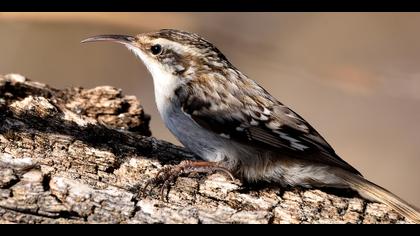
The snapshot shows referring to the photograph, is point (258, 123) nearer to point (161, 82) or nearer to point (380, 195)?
point (161, 82)

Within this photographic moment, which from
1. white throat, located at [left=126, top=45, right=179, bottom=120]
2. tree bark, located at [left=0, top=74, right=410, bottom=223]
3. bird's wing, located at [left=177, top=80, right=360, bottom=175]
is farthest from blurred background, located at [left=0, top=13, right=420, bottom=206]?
tree bark, located at [left=0, top=74, right=410, bottom=223]

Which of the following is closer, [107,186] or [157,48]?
[107,186]

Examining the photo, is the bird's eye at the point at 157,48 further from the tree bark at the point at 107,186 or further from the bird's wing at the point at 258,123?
the tree bark at the point at 107,186

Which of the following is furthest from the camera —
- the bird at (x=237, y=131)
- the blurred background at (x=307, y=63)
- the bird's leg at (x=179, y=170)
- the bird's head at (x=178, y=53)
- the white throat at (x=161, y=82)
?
the blurred background at (x=307, y=63)

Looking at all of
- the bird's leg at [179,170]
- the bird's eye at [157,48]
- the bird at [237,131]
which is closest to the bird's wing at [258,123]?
the bird at [237,131]

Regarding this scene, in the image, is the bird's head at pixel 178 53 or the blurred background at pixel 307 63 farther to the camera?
the blurred background at pixel 307 63

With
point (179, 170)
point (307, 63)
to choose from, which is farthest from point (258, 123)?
point (307, 63)

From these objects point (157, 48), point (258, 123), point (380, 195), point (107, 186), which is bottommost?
point (107, 186)

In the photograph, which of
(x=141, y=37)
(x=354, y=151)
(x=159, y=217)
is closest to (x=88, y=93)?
(x=141, y=37)
